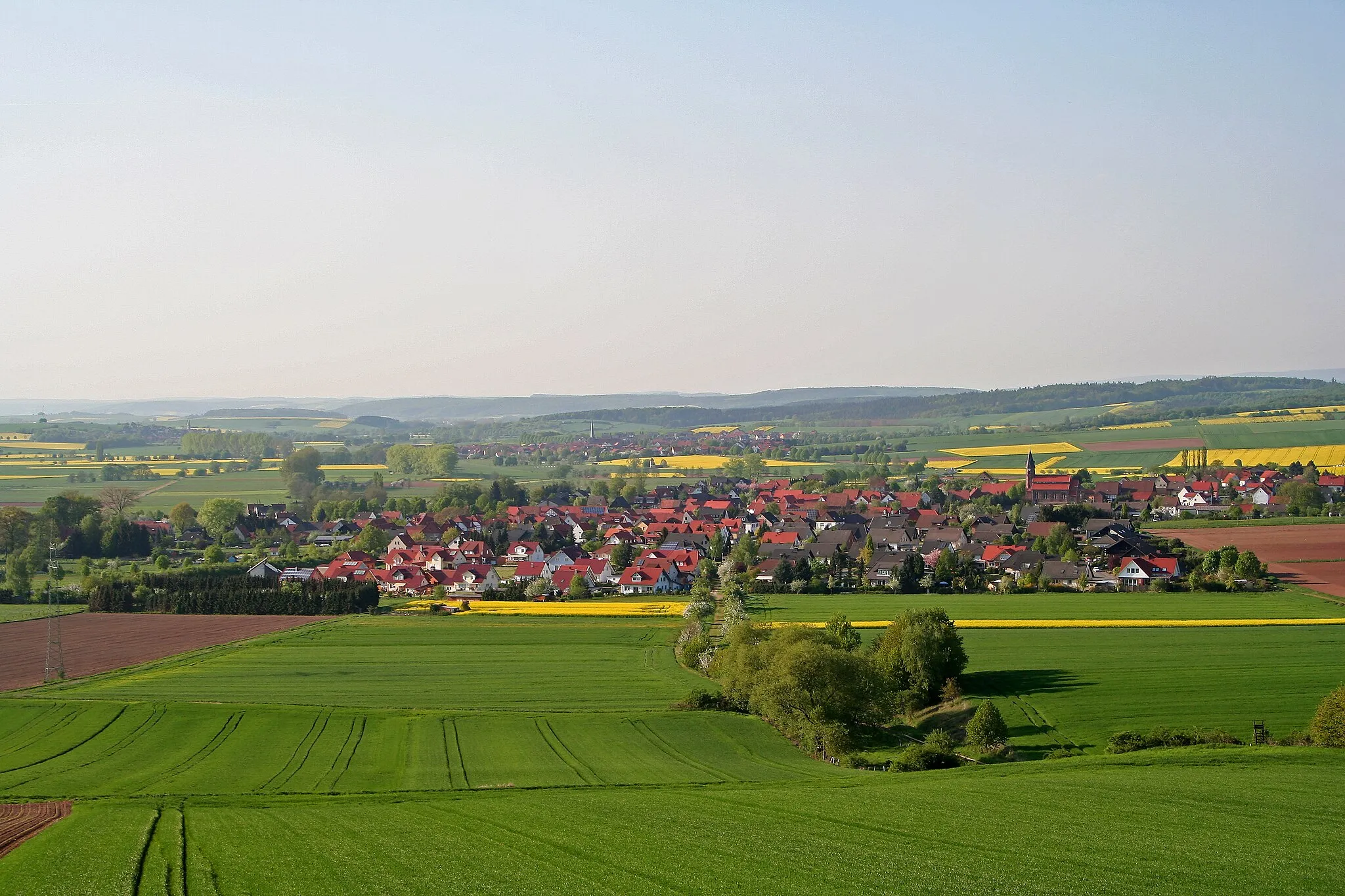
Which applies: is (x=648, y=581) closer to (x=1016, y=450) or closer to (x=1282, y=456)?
(x=1282, y=456)

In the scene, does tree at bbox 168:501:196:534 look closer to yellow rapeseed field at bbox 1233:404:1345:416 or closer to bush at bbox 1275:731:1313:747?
bush at bbox 1275:731:1313:747

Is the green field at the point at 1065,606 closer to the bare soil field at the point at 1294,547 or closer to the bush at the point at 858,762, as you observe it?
the bare soil field at the point at 1294,547

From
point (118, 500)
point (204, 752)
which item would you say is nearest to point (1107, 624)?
point (204, 752)

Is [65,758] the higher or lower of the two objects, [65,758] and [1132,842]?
the lower

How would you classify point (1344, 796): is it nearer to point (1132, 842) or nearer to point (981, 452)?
point (1132, 842)

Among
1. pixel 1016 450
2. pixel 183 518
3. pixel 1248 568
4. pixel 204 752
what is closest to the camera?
pixel 204 752

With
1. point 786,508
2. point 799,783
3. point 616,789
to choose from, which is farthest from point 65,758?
point 786,508
